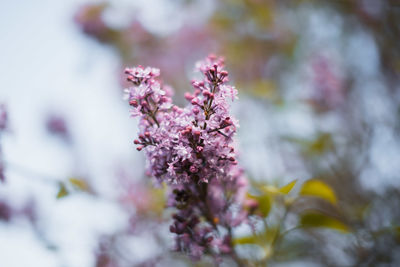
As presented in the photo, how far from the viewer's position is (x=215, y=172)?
131 centimetres

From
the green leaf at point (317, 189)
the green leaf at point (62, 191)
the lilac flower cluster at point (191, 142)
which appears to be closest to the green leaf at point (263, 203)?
the green leaf at point (317, 189)

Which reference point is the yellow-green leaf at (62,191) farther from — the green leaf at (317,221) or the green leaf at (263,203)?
the green leaf at (317,221)

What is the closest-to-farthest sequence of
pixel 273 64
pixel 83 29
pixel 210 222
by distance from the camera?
pixel 210 222, pixel 83 29, pixel 273 64

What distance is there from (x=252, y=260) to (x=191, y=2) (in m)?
3.70

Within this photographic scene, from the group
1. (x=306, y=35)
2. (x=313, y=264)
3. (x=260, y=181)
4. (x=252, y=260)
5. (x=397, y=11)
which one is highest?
(x=306, y=35)

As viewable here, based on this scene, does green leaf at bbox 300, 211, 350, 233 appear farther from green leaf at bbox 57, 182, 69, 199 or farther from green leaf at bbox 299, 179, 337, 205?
green leaf at bbox 57, 182, 69, 199

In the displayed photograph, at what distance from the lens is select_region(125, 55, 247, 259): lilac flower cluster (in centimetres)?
126

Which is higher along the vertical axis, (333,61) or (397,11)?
(397,11)

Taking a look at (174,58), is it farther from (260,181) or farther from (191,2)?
(260,181)

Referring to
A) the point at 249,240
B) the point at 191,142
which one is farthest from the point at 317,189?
the point at 191,142

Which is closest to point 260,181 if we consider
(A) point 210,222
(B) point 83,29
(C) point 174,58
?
(A) point 210,222

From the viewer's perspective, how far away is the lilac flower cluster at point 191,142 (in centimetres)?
126

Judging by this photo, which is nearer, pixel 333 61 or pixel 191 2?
pixel 333 61

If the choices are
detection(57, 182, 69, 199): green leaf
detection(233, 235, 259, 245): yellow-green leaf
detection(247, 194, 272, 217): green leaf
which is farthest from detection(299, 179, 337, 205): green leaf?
detection(57, 182, 69, 199): green leaf
